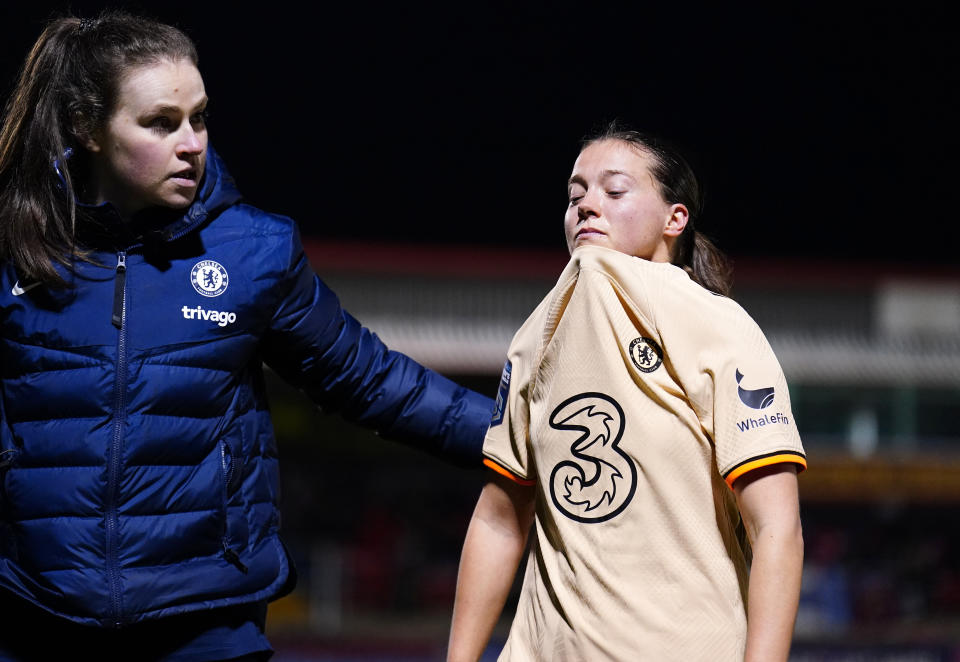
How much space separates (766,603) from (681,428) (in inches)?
9.1

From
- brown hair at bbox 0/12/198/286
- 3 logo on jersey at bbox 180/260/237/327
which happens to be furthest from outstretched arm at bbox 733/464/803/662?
brown hair at bbox 0/12/198/286

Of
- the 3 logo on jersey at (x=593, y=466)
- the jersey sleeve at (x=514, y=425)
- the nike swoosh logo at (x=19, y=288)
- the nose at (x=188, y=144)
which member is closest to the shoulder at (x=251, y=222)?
the nose at (x=188, y=144)

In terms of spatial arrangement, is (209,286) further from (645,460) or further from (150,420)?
(645,460)

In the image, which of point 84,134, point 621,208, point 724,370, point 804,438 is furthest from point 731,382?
point 804,438

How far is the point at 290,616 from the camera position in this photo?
355 inches

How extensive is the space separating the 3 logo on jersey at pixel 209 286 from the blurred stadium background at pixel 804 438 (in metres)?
7.53

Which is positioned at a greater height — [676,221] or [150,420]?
[676,221]

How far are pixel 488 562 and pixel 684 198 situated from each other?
0.57m

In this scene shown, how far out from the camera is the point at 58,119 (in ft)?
6.21

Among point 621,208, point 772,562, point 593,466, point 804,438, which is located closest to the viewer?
point 772,562

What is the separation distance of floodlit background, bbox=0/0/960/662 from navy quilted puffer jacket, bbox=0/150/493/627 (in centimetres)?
721

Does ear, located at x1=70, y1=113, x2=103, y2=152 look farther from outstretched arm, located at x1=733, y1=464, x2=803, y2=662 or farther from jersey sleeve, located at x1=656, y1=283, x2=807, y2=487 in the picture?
outstretched arm, located at x1=733, y1=464, x2=803, y2=662

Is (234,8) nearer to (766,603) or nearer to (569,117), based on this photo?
(569,117)

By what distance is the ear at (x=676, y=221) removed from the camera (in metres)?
1.75
